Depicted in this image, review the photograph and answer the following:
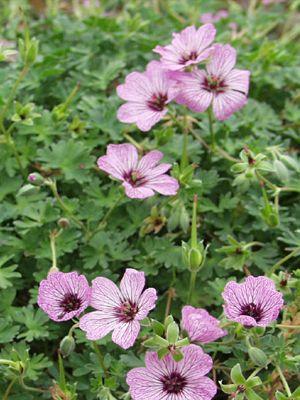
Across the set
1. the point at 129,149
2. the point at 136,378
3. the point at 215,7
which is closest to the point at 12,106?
the point at 129,149

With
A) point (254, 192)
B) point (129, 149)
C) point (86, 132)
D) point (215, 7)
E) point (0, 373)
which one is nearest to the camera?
point (0, 373)

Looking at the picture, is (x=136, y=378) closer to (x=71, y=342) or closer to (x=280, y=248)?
(x=71, y=342)

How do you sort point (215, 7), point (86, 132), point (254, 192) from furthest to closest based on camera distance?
1. point (215, 7)
2. point (86, 132)
3. point (254, 192)

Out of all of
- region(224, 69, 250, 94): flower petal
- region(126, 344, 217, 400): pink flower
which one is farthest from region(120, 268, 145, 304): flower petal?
region(224, 69, 250, 94): flower petal

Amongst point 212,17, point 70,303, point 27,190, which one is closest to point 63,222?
point 27,190

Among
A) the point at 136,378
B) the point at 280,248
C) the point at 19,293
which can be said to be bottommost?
the point at 19,293

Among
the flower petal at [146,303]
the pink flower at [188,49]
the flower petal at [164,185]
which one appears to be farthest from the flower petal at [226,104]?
the flower petal at [146,303]

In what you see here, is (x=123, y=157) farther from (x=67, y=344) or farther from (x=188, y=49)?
(x=67, y=344)
